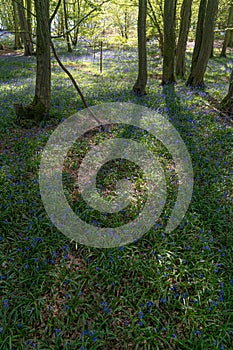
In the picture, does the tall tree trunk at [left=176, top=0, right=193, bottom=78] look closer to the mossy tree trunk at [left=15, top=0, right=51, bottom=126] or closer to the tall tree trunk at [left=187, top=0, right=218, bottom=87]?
the tall tree trunk at [left=187, top=0, right=218, bottom=87]

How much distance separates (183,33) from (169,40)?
2.97 meters

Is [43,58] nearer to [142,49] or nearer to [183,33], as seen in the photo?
[142,49]

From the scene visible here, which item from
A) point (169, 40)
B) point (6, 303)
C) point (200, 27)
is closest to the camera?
point (6, 303)

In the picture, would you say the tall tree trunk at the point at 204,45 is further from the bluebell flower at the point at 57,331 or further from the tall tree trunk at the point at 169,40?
the bluebell flower at the point at 57,331

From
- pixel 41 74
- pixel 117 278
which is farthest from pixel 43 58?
pixel 117 278

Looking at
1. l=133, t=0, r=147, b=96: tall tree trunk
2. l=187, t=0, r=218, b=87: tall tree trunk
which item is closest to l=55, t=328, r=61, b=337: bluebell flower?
l=133, t=0, r=147, b=96: tall tree trunk

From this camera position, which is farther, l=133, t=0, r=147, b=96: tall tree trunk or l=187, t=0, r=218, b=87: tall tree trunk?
l=187, t=0, r=218, b=87: tall tree trunk

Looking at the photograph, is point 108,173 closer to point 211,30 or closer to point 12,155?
point 12,155

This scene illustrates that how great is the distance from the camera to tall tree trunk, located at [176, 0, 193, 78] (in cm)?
1216

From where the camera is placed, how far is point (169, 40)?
34.1 feet

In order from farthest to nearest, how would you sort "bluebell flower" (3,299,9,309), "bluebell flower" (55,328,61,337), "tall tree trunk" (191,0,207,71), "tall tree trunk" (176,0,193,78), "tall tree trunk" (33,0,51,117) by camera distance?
1. "tall tree trunk" (176,0,193,78)
2. "tall tree trunk" (191,0,207,71)
3. "tall tree trunk" (33,0,51,117)
4. "bluebell flower" (3,299,9,309)
5. "bluebell flower" (55,328,61,337)

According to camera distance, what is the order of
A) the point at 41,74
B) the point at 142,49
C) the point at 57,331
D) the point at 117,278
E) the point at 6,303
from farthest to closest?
the point at 142,49
the point at 41,74
the point at 117,278
the point at 6,303
the point at 57,331

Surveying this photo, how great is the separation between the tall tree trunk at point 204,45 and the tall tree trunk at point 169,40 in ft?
3.32

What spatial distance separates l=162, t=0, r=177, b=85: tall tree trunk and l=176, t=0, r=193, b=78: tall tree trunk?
6.90 ft
